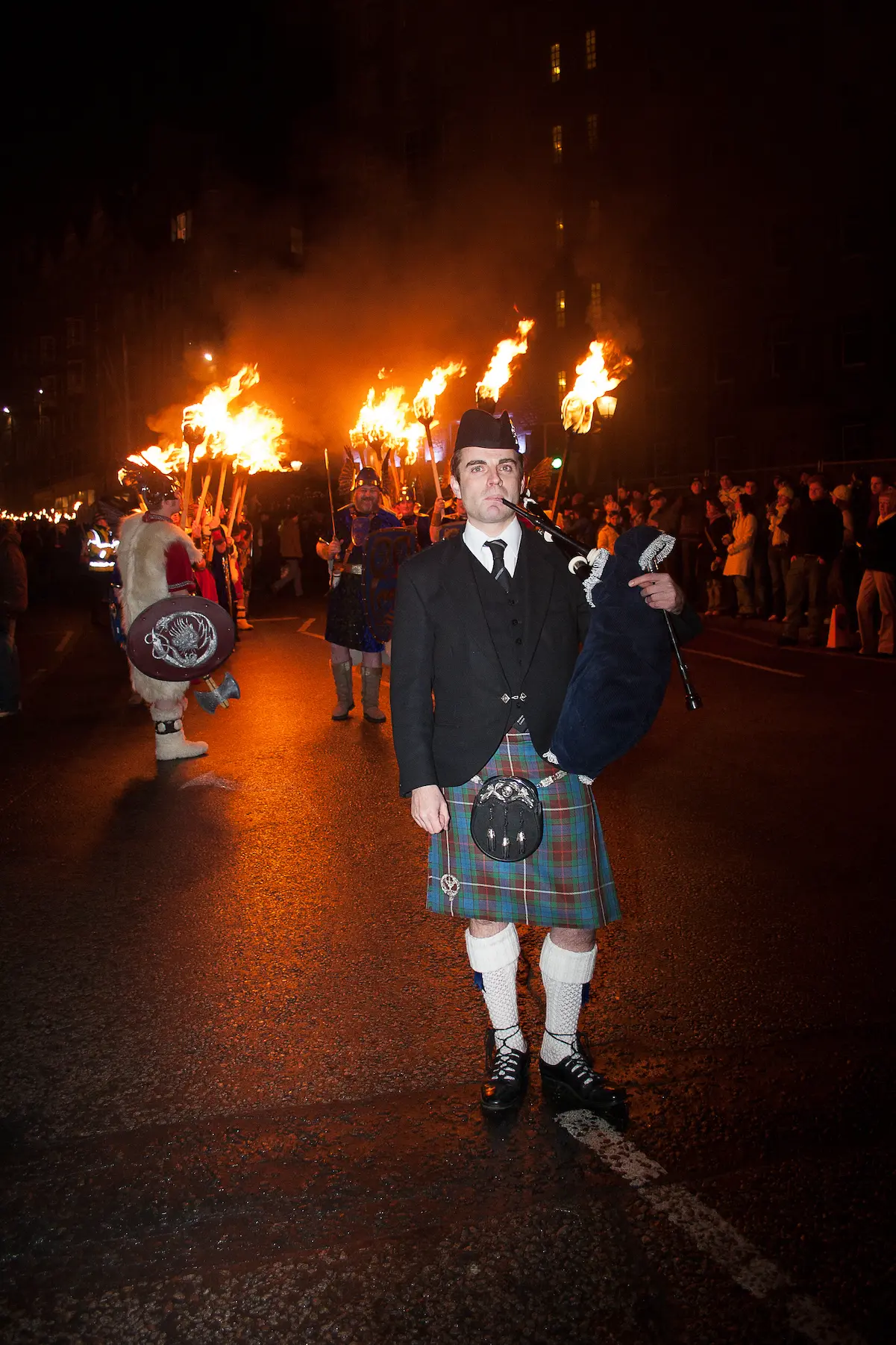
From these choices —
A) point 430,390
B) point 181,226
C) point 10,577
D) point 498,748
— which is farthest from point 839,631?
point 181,226

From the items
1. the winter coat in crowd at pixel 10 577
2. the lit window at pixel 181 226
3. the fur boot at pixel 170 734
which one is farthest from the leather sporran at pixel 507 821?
the lit window at pixel 181 226

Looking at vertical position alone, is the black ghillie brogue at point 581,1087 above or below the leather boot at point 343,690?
below

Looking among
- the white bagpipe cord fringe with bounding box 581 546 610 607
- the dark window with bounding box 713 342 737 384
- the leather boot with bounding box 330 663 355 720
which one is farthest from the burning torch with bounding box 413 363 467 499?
the dark window with bounding box 713 342 737 384

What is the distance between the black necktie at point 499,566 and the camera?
3068mm

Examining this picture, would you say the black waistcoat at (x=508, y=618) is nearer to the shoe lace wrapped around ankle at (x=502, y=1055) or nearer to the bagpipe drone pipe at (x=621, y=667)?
the bagpipe drone pipe at (x=621, y=667)

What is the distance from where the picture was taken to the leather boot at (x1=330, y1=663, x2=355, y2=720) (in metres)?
9.06

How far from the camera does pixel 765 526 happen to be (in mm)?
14836

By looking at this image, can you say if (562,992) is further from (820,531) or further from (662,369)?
(662,369)

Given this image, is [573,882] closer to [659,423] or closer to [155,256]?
[659,423]

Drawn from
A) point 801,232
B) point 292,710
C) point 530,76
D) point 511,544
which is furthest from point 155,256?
point 511,544

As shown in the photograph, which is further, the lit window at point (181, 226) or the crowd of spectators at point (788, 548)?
the lit window at point (181, 226)

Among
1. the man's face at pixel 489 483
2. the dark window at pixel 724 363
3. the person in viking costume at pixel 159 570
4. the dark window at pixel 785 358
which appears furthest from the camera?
the dark window at pixel 724 363

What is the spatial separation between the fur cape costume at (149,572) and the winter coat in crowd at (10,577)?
253 cm

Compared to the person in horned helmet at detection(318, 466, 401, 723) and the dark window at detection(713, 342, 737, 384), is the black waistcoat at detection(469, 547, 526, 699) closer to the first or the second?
the person in horned helmet at detection(318, 466, 401, 723)
